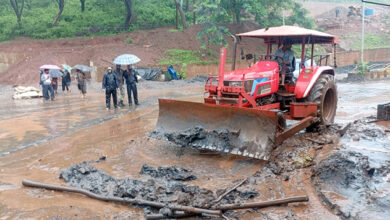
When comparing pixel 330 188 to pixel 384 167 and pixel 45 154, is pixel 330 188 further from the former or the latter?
pixel 45 154

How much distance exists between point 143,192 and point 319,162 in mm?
2933

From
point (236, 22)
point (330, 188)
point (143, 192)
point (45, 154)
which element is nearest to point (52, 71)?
point (45, 154)

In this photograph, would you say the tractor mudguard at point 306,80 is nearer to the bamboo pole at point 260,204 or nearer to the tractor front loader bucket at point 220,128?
the tractor front loader bucket at point 220,128

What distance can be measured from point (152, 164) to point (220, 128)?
4.70ft

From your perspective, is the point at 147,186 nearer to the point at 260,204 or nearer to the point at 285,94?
the point at 260,204

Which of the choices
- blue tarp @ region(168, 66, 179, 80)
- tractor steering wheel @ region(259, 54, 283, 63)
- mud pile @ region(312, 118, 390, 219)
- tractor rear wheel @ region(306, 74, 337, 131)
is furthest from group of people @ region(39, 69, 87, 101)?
mud pile @ region(312, 118, 390, 219)

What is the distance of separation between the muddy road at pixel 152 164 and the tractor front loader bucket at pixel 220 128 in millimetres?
303

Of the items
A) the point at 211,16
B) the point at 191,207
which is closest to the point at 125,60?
the point at 191,207

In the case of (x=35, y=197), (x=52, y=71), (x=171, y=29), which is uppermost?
(x=171, y=29)

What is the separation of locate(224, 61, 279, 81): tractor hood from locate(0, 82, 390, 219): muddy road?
60.8 inches

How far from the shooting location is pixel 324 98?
8273 millimetres

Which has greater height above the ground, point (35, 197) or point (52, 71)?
point (52, 71)

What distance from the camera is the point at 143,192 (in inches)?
187

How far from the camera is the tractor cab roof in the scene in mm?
7227
